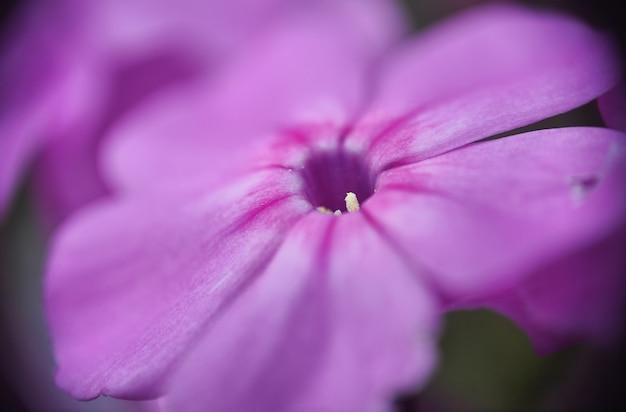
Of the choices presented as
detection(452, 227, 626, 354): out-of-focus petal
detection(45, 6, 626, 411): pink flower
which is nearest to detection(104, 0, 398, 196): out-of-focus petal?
detection(45, 6, 626, 411): pink flower

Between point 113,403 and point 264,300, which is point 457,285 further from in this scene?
point 113,403

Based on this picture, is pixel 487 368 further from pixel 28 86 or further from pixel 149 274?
pixel 28 86

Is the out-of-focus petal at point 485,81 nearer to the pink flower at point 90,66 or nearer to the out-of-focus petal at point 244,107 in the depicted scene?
the out-of-focus petal at point 244,107

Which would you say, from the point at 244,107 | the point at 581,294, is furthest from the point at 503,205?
the point at 244,107

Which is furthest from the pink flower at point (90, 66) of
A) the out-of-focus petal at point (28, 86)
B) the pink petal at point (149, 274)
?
the pink petal at point (149, 274)

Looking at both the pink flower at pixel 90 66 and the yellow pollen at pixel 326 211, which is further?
the pink flower at pixel 90 66

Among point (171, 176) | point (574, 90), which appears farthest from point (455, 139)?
point (171, 176)
